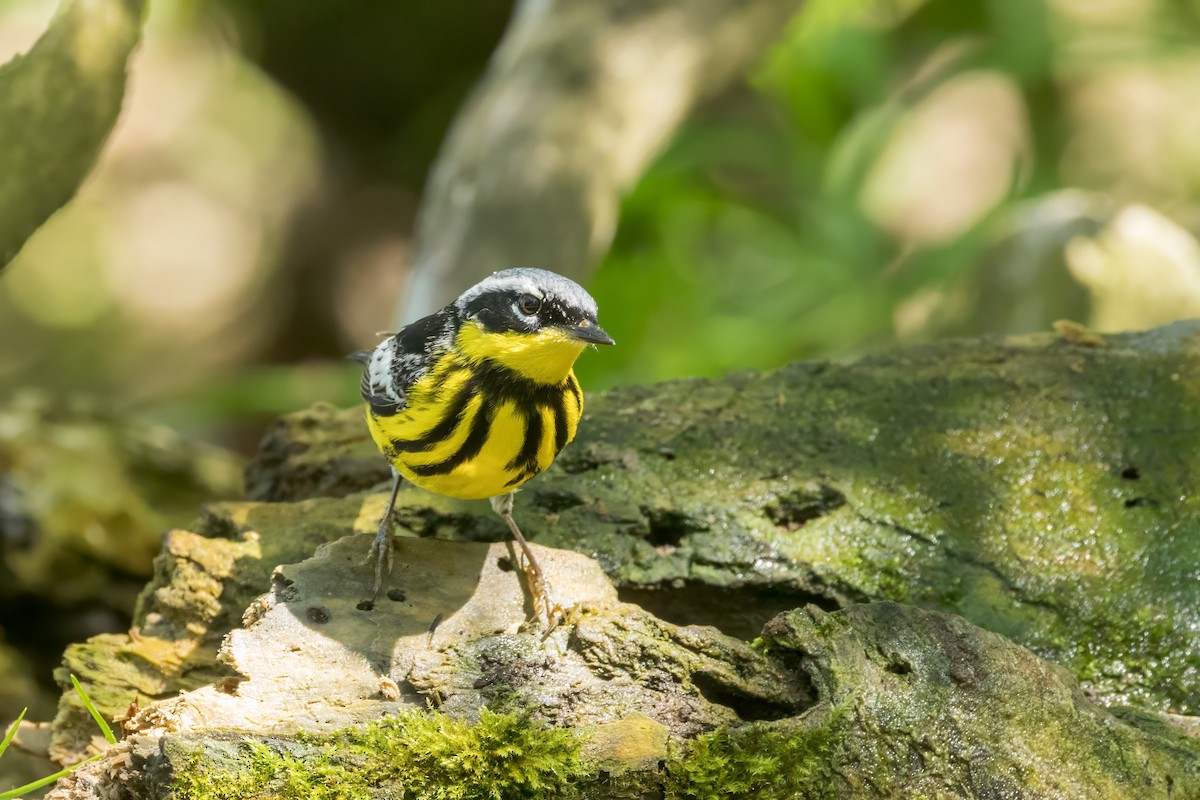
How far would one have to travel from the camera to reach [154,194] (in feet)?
34.1

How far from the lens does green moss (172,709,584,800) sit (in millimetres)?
2291

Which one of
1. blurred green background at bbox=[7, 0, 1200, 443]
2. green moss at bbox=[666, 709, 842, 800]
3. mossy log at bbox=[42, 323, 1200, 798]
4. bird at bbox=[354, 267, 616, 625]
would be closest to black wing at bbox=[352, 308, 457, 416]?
bird at bbox=[354, 267, 616, 625]

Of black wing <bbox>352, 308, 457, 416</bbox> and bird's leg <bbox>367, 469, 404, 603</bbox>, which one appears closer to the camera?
bird's leg <bbox>367, 469, 404, 603</bbox>

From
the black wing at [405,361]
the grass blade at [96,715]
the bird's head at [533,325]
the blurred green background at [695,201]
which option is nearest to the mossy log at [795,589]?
the grass blade at [96,715]

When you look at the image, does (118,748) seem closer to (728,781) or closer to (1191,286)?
(728,781)

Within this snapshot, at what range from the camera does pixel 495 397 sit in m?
3.18

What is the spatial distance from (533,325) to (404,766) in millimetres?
1216

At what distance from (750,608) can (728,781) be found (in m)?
1.02

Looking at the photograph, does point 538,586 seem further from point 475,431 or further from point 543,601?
point 475,431

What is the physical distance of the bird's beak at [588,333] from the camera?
2998mm

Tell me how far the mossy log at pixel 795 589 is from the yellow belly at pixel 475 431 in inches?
8.9

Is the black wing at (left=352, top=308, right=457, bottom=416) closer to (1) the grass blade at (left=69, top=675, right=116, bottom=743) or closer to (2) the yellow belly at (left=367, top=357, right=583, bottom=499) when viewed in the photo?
(2) the yellow belly at (left=367, top=357, right=583, bottom=499)

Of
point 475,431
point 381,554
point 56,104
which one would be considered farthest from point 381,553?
point 56,104

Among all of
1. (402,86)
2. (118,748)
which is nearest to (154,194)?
(402,86)
